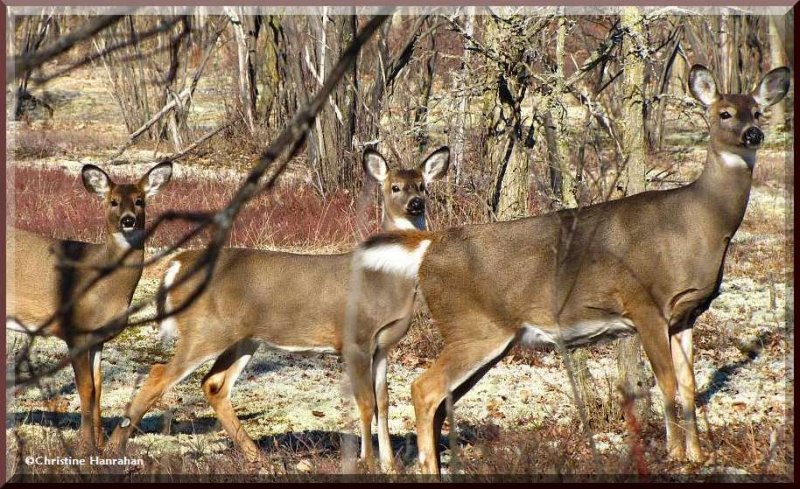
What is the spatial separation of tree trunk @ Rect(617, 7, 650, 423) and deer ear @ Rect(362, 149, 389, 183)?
2036 mm

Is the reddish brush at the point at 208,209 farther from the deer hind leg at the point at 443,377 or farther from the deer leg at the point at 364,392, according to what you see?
the deer hind leg at the point at 443,377

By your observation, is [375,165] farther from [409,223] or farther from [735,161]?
[735,161]

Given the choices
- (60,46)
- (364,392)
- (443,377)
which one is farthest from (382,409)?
(60,46)

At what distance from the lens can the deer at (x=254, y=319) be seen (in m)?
6.87

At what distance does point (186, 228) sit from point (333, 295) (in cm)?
435

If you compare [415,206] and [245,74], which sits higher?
[245,74]

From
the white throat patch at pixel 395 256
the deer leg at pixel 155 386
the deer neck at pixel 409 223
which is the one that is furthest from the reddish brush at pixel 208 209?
the white throat patch at pixel 395 256

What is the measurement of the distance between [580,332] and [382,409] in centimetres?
131

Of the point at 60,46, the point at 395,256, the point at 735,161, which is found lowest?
the point at 395,256

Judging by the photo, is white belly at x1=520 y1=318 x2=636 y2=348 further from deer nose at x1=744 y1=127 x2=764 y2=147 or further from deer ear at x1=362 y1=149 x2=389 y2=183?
deer ear at x1=362 y1=149 x2=389 y2=183

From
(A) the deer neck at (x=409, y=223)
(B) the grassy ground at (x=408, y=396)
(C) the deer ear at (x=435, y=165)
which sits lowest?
(B) the grassy ground at (x=408, y=396)

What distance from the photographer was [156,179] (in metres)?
7.70

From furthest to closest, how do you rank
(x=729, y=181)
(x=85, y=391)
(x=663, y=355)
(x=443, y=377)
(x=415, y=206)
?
(x=415, y=206) → (x=85, y=391) → (x=729, y=181) → (x=663, y=355) → (x=443, y=377)

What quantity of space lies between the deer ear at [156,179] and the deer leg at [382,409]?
1.87 m
